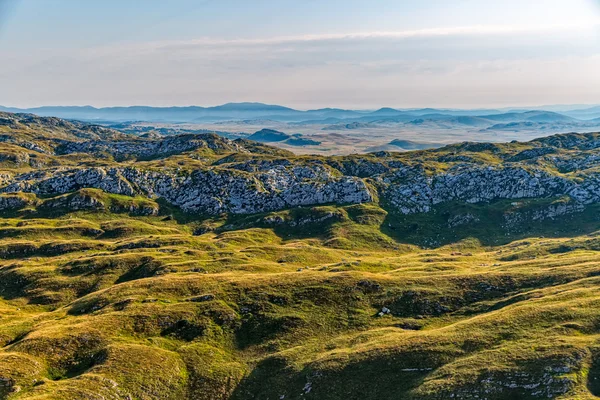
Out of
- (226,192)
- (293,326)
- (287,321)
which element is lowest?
(293,326)

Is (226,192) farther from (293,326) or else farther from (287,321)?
(293,326)

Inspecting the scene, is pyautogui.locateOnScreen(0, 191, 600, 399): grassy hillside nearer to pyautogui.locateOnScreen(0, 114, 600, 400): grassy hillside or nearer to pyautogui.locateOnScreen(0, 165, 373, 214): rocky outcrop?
pyautogui.locateOnScreen(0, 114, 600, 400): grassy hillside

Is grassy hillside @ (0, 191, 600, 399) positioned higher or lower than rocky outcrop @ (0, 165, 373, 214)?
lower

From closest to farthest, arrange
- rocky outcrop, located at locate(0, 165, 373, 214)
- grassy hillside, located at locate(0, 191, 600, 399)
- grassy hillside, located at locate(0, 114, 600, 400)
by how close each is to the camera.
Answer: 1. grassy hillside, located at locate(0, 191, 600, 399)
2. grassy hillside, located at locate(0, 114, 600, 400)
3. rocky outcrop, located at locate(0, 165, 373, 214)

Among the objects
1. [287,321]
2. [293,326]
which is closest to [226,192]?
[287,321]

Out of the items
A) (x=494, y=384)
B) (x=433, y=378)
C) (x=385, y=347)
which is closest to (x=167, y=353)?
(x=385, y=347)

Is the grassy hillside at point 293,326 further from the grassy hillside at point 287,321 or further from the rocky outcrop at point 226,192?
the rocky outcrop at point 226,192

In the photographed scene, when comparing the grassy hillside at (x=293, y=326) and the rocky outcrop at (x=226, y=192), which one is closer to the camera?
the grassy hillside at (x=293, y=326)

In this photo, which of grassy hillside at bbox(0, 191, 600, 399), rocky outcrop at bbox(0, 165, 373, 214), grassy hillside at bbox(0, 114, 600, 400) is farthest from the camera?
rocky outcrop at bbox(0, 165, 373, 214)

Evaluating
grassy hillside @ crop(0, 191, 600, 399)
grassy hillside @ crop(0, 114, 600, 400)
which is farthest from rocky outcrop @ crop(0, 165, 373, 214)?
grassy hillside @ crop(0, 191, 600, 399)

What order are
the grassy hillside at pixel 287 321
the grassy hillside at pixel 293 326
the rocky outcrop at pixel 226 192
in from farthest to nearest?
the rocky outcrop at pixel 226 192
the grassy hillside at pixel 287 321
the grassy hillside at pixel 293 326

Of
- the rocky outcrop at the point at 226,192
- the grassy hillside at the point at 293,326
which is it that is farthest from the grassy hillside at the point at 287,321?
the rocky outcrop at the point at 226,192

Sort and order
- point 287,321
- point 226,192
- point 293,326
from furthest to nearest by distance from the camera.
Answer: point 226,192 < point 287,321 < point 293,326
